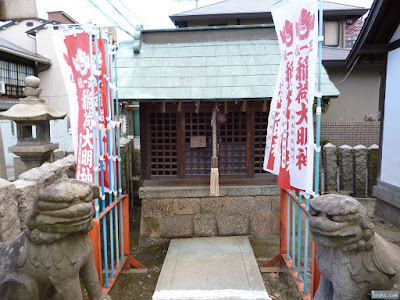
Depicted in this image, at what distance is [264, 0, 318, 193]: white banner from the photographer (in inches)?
142

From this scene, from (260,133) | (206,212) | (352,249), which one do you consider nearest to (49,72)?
(206,212)

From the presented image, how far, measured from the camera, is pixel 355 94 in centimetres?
1603

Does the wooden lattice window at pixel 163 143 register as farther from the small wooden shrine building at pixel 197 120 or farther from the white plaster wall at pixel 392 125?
the white plaster wall at pixel 392 125

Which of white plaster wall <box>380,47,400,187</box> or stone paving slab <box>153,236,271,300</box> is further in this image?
white plaster wall <box>380,47,400,187</box>

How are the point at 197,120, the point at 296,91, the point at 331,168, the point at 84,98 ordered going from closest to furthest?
the point at 296,91
the point at 84,98
the point at 197,120
the point at 331,168

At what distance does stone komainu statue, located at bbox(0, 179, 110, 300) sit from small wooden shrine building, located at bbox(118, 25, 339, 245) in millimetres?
3940

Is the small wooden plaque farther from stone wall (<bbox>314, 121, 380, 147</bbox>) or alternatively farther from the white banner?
stone wall (<bbox>314, 121, 380, 147</bbox>)

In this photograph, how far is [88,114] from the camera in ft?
14.3

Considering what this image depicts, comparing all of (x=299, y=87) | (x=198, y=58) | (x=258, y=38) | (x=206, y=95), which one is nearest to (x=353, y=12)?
(x=258, y=38)

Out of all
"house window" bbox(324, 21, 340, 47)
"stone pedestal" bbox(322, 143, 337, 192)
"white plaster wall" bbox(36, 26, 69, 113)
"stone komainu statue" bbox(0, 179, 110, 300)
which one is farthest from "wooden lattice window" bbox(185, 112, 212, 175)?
"house window" bbox(324, 21, 340, 47)

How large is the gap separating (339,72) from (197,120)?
39.3 feet

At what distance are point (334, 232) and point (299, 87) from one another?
208 centimetres

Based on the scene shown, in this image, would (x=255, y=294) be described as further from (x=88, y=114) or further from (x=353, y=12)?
(x=353, y=12)

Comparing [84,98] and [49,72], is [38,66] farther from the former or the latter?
[84,98]
